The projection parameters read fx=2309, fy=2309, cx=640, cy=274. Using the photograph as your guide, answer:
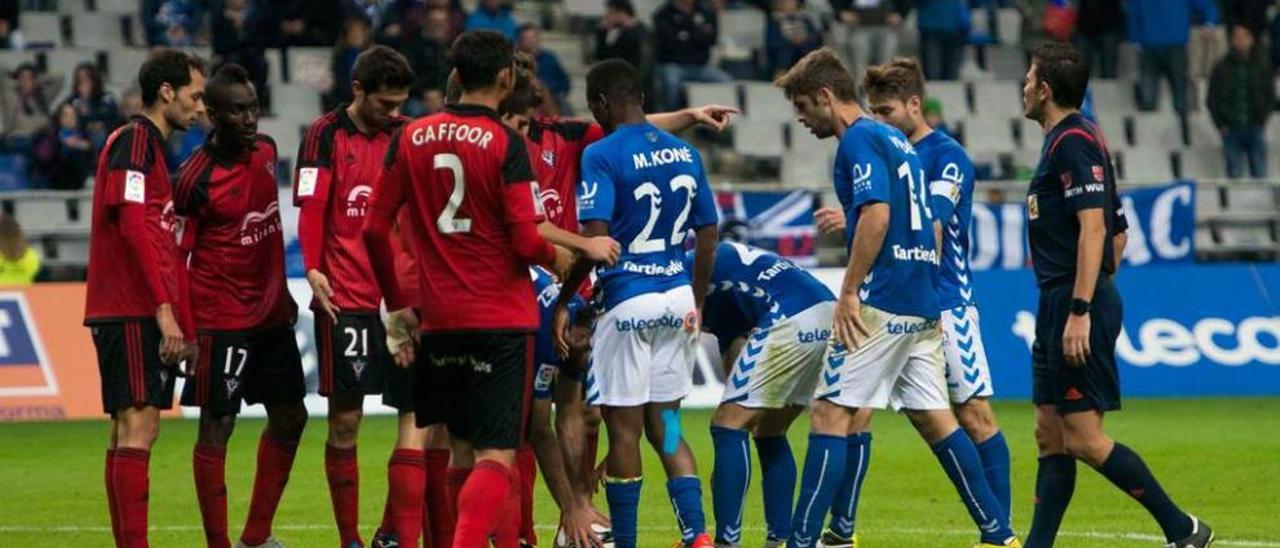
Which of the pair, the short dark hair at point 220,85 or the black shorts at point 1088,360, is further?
the short dark hair at point 220,85

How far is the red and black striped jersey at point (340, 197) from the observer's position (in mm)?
10625

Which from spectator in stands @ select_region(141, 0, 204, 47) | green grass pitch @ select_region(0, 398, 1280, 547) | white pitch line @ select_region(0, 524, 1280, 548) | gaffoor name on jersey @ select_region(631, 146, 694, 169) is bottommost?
green grass pitch @ select_region(0, 398, 1280, 547)

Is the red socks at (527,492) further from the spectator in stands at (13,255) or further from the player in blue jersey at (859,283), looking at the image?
the spectator in stands at (13,255)

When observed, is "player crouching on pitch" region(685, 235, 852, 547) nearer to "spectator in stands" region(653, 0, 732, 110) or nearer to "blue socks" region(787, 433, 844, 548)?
"blue socks" region(787, 433, 844, 548)

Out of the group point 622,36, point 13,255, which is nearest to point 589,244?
point 13,255

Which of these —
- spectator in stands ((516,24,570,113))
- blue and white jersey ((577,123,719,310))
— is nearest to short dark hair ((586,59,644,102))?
blue and white jersey ((577,123,719,310))

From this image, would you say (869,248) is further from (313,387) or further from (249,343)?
(313,387)

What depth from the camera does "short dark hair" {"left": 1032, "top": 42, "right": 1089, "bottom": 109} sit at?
10.2 meters

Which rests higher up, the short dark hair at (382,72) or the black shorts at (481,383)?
the short dark hair at (382,72)

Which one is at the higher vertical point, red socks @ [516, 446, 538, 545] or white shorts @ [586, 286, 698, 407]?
white shorts @ [586, 286, 698, 407]

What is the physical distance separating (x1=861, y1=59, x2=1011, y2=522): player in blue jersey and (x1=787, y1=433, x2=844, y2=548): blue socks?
50.6 inches

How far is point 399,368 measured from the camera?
10523mm

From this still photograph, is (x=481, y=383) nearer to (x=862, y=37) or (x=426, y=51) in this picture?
(x=426, y=51)

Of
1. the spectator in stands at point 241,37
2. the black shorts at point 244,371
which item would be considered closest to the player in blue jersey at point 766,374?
the black shorts at point 244,371
